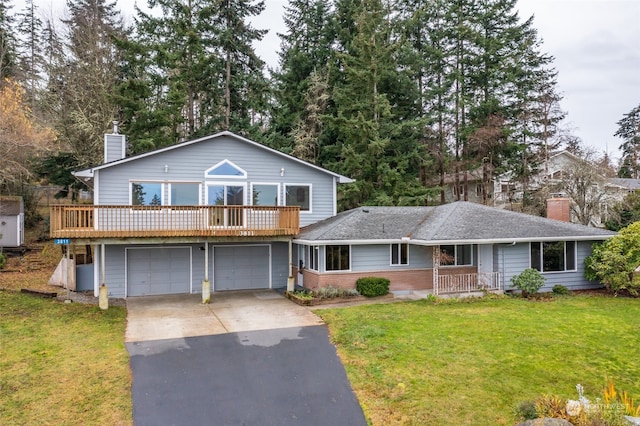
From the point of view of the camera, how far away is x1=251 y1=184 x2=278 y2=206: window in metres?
17.1

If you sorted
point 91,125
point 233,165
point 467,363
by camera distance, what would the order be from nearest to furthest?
1. point 467,363
2. point 233,165
3. point 91,125

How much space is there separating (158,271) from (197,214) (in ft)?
11.5

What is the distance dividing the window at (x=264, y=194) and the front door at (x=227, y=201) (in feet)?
1.72

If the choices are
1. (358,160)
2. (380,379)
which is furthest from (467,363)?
(358,160)

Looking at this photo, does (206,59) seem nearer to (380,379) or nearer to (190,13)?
(190,13)

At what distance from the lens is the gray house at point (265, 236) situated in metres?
14.8

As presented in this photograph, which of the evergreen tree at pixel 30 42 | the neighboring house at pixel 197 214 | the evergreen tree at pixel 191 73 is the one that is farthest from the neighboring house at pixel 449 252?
the evergreen tree at pixel 30 42

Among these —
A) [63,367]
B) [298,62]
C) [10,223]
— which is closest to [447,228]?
[63,367]

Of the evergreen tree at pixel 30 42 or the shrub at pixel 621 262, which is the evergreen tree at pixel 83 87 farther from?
the shrub at pixel 621 262

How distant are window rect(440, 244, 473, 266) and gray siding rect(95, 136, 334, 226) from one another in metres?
5.43

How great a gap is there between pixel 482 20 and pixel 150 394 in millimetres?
30451

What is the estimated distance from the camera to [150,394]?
23.9ft

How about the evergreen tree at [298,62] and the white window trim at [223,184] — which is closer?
the white window trim at [223,184]

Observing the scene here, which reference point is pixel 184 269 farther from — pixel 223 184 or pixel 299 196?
pixel 299 196
